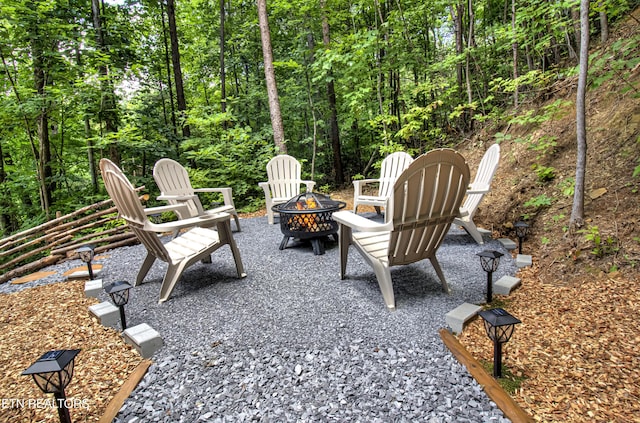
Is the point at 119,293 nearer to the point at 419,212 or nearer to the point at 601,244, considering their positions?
the point at 419,212

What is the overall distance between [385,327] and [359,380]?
45cm

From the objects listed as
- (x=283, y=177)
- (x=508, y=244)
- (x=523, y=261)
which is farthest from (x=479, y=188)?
(x=283, y=177)

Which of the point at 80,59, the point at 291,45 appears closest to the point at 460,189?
the point at 80,59

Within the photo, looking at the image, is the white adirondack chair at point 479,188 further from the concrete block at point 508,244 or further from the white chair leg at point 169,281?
the white chair leg at point 169,281

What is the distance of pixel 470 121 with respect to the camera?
5375 mm

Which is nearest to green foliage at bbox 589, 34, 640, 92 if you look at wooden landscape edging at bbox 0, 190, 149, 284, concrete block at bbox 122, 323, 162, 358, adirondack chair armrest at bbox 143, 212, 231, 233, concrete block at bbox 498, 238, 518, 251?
concrete block at bbox 498, 238, 518, 251

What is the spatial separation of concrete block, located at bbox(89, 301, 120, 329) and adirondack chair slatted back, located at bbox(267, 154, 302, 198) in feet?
9.08

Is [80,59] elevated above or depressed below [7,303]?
above

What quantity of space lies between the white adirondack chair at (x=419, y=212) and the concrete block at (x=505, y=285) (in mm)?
321

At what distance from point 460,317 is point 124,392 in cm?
166

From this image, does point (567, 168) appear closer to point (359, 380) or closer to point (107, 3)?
point (359, 380)

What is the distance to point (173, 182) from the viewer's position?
383 cm

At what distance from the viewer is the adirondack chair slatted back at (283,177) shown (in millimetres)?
4445

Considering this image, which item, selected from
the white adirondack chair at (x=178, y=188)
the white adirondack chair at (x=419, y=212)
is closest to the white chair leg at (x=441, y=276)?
the white adirondack chair at (x=419, y=212)
